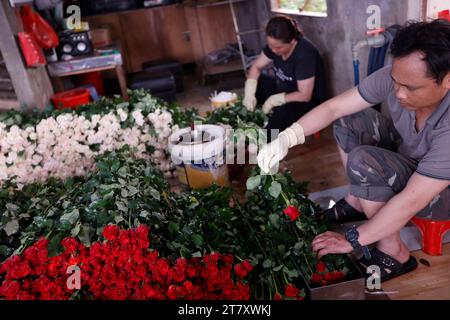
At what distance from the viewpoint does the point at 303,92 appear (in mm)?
2729

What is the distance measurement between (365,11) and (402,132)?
4.07 feet

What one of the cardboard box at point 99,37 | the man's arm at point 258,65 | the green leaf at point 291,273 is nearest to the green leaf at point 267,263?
the green leaf at point 291,273

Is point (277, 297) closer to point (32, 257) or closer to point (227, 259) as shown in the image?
point (227, 259)

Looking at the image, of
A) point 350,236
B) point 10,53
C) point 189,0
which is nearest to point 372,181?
point 350,236

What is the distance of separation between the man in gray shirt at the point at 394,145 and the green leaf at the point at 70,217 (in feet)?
2.55

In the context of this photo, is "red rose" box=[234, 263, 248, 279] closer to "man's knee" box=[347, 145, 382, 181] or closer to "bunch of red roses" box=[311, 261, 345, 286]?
"bunch of red roses" box=[311, 261, 345, 286]

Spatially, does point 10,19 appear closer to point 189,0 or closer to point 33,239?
point 33,239

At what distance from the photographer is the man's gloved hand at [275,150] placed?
1.69 meters

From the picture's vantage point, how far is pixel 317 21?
3250 millimetres

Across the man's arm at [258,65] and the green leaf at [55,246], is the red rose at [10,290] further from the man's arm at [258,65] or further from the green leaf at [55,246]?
the man's arm at [258,65]

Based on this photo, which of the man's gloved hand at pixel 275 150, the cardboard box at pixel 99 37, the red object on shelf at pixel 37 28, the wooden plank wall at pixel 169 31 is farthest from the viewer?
the wooden plank wall at pixel 169 31

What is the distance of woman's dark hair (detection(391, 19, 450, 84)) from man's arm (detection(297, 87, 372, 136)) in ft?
1.37

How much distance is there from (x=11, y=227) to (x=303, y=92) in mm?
1987

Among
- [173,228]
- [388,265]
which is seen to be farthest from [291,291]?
[388,265]
